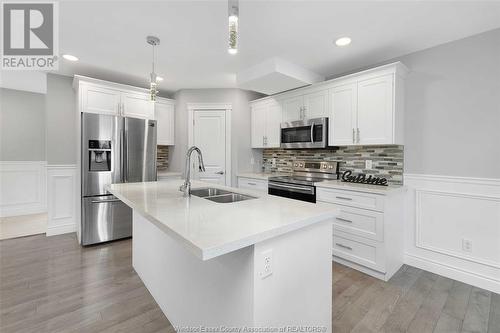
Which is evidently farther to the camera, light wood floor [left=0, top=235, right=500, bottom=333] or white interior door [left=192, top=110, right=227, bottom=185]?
white interior door [left=192, top=110, right=227, bottom=185]

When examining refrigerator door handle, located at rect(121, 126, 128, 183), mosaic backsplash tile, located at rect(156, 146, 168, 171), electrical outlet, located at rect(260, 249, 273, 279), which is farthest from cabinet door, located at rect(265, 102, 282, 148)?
electrical outlet, located at rect(260, 249, 273, 279)

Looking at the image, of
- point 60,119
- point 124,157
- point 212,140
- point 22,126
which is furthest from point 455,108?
point 22,126

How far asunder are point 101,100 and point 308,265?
352 cm

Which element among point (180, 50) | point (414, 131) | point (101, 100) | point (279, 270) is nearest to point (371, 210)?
point (414, 131)

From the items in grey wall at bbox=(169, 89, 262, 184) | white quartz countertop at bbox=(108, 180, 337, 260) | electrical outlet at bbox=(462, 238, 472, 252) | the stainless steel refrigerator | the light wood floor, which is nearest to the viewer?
white quartz countertop at bbox=(108, 180, 337, 260)

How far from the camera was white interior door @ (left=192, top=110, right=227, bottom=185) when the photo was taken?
168 inches

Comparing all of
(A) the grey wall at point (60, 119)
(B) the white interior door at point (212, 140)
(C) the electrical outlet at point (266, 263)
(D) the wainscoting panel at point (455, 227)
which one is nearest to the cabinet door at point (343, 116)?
(D) the wainscoting panel at point (455, 227)

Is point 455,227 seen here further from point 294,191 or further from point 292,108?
point 292,108

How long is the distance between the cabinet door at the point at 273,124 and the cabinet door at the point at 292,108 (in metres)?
0.13

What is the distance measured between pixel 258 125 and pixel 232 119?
0.48 metres

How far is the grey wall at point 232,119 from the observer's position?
427cm

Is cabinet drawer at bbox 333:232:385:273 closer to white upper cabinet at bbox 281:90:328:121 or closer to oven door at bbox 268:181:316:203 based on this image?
oven door at bbox 268:181:316:203

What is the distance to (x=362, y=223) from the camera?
2.54 m

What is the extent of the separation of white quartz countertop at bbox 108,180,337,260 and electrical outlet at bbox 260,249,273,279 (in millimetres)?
109
